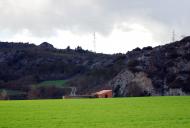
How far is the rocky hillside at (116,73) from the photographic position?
114 m

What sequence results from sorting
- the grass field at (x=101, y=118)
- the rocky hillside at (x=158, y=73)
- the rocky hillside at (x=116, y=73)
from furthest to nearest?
1. the rocky hillside at (x=116, y=73)
2. the rocky hillside at (x=158, y=73)
3. the grass field at (x=101, y=118)

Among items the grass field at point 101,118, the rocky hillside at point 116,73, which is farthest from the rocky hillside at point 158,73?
the grass field at point 101,118

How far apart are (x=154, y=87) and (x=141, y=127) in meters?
93.7

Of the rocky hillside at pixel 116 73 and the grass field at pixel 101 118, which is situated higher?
the rocky hillside at pixel 116 73

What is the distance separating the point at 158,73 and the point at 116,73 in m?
22.6

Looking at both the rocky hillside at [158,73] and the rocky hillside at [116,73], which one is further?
the rocky hillside at [116,73]

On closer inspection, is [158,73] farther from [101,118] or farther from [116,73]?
[101,118]

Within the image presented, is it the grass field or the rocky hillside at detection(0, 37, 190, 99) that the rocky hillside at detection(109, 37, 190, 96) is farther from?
the grass field

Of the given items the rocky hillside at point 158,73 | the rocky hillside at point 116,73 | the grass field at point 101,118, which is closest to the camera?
the grass field at point 101,118

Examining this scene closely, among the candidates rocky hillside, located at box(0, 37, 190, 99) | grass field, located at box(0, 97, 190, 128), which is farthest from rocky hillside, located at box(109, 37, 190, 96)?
grass field, located at box(0, 97, 190, 128)

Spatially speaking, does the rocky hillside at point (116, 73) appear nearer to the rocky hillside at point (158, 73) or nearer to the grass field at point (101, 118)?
the rocky hillside at point (158, 73)

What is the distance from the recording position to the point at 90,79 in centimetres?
14900

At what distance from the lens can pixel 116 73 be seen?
143250 mm

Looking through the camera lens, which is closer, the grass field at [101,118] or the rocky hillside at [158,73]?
the grass field at [101,118]
